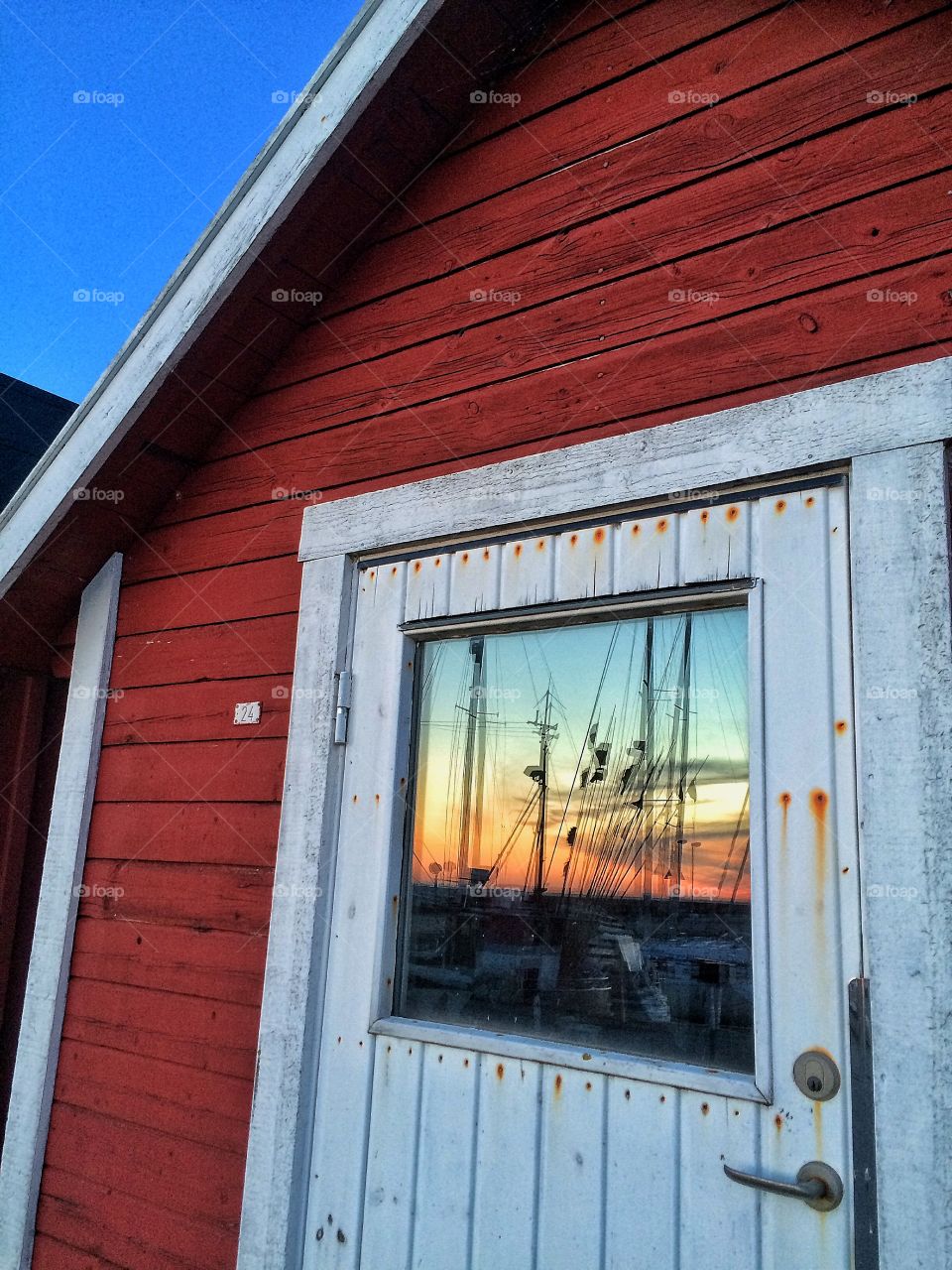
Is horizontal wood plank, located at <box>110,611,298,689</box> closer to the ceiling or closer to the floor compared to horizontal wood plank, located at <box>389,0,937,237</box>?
closer to the floor

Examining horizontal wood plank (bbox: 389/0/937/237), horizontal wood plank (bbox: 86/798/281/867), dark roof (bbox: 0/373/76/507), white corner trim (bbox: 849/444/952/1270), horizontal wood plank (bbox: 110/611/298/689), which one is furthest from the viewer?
dark roof (bbox: 0/373/76/507)

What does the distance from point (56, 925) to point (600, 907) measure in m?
1.91

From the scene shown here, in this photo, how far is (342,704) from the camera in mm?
2627

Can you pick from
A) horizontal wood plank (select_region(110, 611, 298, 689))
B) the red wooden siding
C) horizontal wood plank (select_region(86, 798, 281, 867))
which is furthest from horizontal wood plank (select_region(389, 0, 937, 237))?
horizontal wood plank (select_region(86, 798, 281, 867))

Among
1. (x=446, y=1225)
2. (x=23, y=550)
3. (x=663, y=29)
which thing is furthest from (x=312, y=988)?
(x=663, y=29)

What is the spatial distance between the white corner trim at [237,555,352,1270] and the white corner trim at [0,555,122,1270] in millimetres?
915

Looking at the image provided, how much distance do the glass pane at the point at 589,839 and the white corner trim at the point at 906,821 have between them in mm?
267

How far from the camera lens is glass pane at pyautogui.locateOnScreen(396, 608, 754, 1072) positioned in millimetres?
1985

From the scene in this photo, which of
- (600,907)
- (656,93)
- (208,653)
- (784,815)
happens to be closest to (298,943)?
(600,907)

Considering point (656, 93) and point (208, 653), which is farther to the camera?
point (208, 653)

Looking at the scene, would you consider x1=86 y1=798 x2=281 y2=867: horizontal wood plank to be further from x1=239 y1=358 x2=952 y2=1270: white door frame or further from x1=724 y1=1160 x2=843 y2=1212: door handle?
x1=724 y1=1160 x2=843 y2=1212: door handle

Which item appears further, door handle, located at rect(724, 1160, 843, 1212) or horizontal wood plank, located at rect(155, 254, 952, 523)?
Result: horizontal wood plank, located at rect(155, 254, 952, 523)

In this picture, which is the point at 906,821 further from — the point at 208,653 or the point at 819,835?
the point at 208,653

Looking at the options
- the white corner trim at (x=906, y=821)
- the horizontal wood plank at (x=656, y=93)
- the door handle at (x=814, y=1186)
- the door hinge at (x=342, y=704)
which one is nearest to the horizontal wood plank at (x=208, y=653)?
the door hinge at (x=342, y=704)
